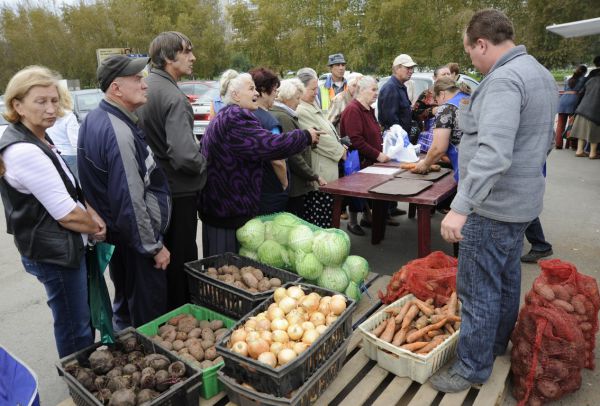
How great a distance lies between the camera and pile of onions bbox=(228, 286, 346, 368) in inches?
83.9

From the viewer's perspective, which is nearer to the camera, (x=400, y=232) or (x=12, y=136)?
(x=12, y=136)

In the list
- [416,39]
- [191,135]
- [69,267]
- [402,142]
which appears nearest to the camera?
[69,267]

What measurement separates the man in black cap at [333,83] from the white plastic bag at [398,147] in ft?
7.73

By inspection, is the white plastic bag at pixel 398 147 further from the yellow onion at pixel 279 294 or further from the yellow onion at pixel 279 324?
the yellow onion at pixel 279 324

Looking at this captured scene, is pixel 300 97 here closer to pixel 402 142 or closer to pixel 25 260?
pixel 402 142

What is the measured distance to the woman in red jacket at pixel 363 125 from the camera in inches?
186

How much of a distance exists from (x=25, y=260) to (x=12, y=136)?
2.10 feet

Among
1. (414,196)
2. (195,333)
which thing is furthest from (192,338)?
(414,196)

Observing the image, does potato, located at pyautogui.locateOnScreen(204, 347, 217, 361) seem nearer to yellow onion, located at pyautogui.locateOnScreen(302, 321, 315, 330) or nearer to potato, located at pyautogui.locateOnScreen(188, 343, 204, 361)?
potato, located at pyautogui.locateOnScreen(188, 343, 204, 361)

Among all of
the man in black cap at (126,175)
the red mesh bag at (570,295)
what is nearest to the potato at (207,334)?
the man in black cap at (126,175)

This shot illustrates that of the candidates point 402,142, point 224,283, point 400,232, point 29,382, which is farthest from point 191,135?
point 400,232

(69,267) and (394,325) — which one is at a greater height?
(69,267)

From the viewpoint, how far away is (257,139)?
3.13m

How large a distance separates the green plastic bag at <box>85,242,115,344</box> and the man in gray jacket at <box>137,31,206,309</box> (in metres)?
0.67
